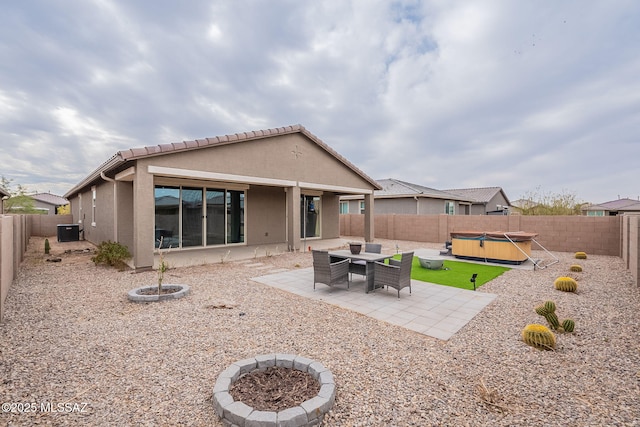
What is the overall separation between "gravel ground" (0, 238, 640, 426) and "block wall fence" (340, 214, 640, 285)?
23.1 feet

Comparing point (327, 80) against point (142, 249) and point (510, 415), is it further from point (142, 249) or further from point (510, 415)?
point (510, 415)

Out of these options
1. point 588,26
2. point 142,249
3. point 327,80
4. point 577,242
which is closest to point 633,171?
point 577,242

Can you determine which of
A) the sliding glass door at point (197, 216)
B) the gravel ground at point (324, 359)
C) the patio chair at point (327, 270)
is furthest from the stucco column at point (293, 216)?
the gravel ground at point (324, 359)

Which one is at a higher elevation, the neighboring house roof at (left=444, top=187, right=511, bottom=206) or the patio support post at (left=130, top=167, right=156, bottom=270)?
the neighboring house roof at (left=444, top=187, right=511, bottom=206)

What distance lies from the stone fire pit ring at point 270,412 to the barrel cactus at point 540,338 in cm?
278

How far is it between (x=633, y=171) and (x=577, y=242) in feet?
24.4

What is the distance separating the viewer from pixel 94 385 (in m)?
2.84

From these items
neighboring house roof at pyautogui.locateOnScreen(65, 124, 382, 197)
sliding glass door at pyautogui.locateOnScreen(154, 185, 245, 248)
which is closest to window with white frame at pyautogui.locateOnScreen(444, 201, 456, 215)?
neighboring house roof at pyautogui.locateOnScreen(65, 124, 382, 197)

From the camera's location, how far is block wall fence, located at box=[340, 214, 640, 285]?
11.1 metres

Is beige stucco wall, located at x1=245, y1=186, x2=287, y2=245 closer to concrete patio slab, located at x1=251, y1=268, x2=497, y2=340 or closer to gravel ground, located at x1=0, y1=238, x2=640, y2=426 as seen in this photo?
concrete patio slab, located at x1=251, y1=268, x2=497, y2=340

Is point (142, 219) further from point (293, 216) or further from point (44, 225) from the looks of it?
point (44, 225)

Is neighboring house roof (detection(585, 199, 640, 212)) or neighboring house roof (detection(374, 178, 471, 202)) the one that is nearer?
neighboring house roof (detection(374, 178, 471, 202))

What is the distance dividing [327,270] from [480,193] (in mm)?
31491

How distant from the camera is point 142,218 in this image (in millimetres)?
7875
